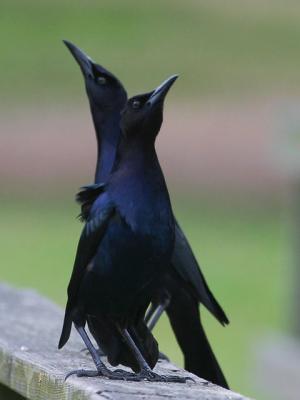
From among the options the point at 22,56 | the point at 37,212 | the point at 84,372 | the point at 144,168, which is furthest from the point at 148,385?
the point at 22,56

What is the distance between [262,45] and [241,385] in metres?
21.6

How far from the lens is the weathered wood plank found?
9.36 ft

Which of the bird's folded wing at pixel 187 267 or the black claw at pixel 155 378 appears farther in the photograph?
the bird's folded wing at pixel 187 267

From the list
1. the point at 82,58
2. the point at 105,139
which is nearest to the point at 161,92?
the point at 105,139

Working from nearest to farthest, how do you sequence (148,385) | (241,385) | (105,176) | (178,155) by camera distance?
(148,385) < (105,176) < (241,385) < (178,155)

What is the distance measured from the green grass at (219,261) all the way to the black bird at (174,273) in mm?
4385

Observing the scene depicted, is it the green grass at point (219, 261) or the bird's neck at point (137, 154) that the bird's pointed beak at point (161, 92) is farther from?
the green grass at point (219, 261)

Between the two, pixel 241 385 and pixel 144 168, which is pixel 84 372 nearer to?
pixel 144 168

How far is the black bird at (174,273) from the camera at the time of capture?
4.68m

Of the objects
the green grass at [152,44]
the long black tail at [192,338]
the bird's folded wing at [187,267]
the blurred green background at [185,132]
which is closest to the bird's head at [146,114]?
the long black tail at [192,338]

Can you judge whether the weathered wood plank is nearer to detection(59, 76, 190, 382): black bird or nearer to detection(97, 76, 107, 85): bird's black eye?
detection(59, 76, 190, 382): black bird

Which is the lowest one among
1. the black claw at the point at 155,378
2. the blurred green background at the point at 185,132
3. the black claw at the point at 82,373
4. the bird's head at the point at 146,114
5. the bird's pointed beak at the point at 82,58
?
the black claw at the point at 82,373

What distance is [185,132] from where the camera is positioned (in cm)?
2202

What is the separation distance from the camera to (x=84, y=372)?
10.1ft
